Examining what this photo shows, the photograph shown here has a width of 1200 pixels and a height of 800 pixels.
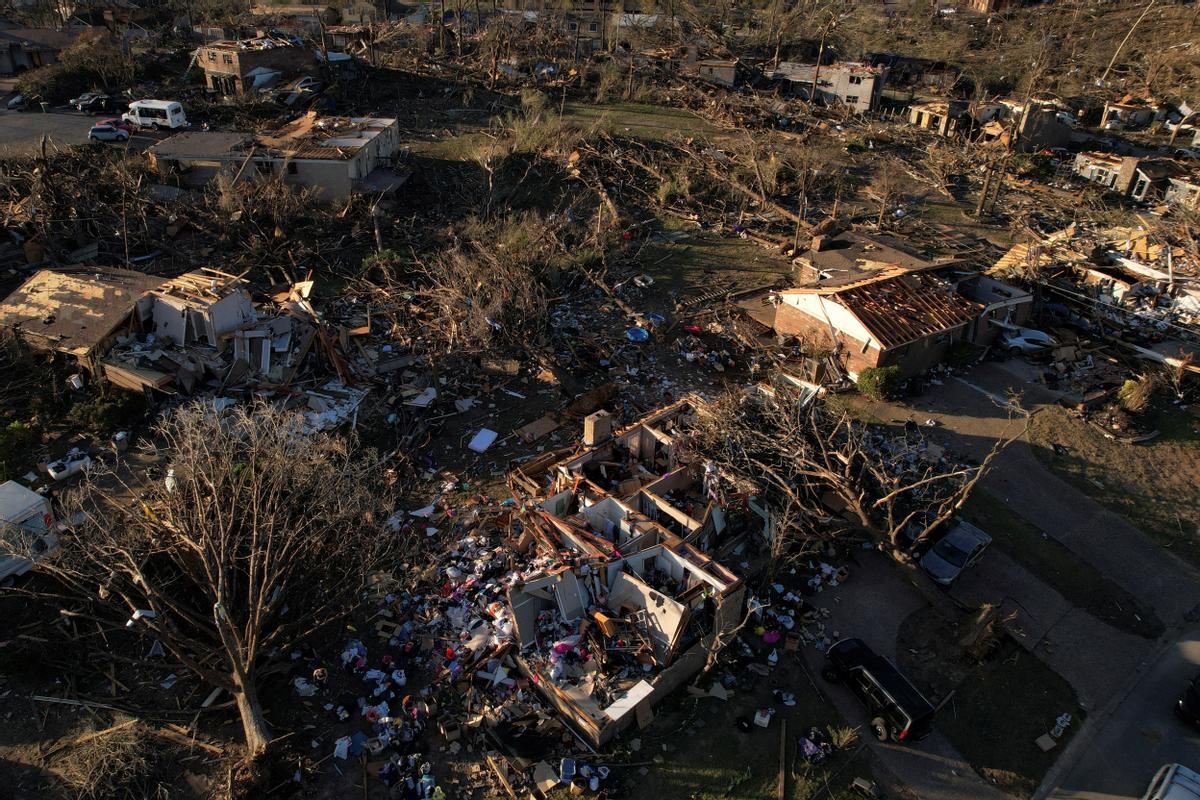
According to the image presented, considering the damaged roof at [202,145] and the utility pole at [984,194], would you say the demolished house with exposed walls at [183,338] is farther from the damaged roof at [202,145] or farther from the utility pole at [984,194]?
the utility pole at [984,194]

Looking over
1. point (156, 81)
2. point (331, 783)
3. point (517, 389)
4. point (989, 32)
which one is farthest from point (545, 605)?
point (989, 32)

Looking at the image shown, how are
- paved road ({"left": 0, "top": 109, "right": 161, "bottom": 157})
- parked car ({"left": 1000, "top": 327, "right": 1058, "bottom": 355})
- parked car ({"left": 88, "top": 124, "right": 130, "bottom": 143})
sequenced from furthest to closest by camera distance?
1. parked car ({"left": 88, "top": 124, "right": 130, "bottom": 143})
2. paved road ({"left": 0, "top": 109, "right": 161, "bottom": 157})
3. parked car ({"left": 1000, "top": 327, "right": 1058, "bottom": 355})

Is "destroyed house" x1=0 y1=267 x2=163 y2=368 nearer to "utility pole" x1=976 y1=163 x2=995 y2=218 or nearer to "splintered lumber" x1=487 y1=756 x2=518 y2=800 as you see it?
"splintered lumber" x1=487 y1=756 x2=518 y2=800

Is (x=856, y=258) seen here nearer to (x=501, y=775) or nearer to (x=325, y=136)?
(x=501, y=775)

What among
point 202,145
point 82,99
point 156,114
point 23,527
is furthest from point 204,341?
point 82,99

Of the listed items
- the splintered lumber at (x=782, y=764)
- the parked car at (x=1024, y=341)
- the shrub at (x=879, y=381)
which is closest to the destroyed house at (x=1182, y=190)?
the parked car at (x=1024, y=341)

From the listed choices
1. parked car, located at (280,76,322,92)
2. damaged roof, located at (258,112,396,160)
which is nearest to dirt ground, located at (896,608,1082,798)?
damaged roof, located at (258,112,396,160)
